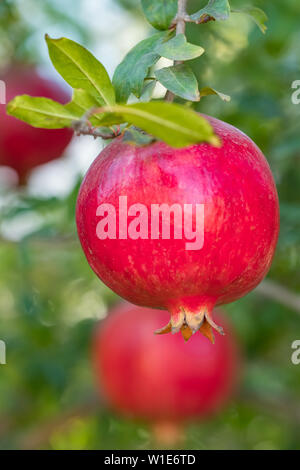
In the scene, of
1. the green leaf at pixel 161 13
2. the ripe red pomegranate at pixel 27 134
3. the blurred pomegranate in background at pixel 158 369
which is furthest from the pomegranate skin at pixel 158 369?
the green leaf at pixel 161 13

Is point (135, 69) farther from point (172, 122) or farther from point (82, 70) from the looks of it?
point (172, 122)

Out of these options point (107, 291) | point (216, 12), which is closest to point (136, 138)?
point (216, 12)

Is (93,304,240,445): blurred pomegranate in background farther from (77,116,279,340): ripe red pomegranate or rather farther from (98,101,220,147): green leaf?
(98,101,220,147): green leaf

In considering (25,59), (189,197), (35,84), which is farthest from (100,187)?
(25,59)

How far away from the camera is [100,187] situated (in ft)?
2.32

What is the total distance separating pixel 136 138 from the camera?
66 cm

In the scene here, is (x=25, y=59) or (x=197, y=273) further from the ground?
(x=25, y=59)

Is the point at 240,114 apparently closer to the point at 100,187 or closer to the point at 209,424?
the point at 100,187

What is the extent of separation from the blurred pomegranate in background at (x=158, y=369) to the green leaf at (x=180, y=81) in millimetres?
1202

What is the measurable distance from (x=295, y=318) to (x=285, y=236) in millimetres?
633

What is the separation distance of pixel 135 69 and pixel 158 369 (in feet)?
4.07

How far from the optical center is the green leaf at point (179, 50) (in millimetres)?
694

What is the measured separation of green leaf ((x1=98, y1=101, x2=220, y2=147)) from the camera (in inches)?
20.6

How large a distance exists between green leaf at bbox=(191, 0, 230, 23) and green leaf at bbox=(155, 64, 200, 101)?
0.08 m
